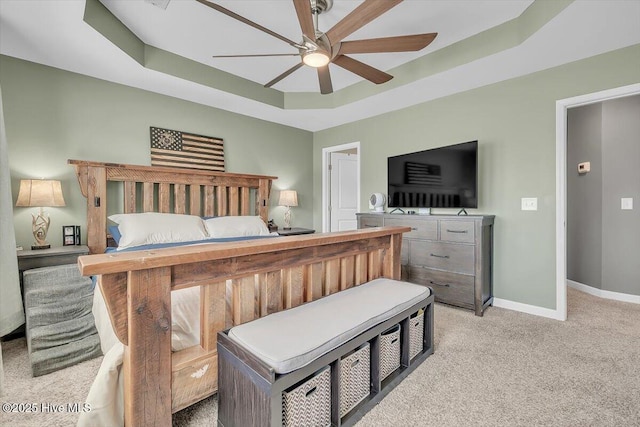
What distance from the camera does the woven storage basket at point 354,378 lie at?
137 centimetres

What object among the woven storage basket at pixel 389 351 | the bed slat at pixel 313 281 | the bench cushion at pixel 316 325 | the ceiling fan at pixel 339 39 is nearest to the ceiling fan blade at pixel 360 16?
the ceiling fan at pixel 339 39

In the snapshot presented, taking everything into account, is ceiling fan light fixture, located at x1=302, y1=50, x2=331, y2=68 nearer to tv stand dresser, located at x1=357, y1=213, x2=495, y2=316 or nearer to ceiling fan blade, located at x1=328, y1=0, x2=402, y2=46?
ceiling fan blade, located at x1=328, y1=0, x2=402, y2=46

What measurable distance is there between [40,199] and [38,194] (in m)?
0.05

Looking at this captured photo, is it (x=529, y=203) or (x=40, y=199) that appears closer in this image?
(x=40, y=199)

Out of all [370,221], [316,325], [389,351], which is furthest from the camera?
[370,221]

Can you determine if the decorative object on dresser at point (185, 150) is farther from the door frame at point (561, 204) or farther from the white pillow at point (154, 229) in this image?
the door frame at point (561, 204)

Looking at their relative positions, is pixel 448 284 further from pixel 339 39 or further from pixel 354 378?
pixel 339 39

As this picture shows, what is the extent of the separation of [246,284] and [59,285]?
68.6 inches

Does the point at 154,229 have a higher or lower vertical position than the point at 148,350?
higher

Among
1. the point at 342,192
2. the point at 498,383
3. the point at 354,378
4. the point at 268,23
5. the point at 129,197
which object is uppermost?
the point at 268,23

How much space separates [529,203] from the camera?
112 inches

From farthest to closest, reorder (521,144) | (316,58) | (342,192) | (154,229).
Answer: (342,192), (521,144), (154,229), (316,58)

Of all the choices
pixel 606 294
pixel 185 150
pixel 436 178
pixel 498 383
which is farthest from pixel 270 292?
pixel 606 294

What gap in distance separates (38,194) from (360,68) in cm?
289
